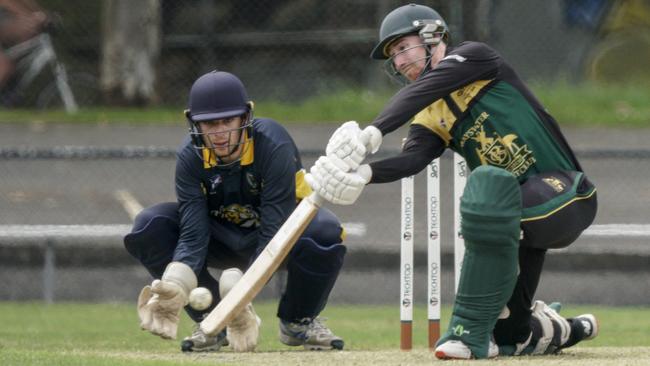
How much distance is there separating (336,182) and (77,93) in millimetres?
11095

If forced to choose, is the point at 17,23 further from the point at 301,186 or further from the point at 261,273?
the point at 261,273

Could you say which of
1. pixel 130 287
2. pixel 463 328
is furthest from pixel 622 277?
pixel 463 328

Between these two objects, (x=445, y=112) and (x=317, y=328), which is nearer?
(x=445, y=112)

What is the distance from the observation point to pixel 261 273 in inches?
231

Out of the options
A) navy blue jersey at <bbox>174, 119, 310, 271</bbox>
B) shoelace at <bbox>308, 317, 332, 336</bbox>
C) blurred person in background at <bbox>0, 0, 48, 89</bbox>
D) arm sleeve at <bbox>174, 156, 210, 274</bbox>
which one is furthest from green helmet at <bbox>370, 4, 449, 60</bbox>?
blurred person in background at <bbox>0, 0, 48, 89</bbox>

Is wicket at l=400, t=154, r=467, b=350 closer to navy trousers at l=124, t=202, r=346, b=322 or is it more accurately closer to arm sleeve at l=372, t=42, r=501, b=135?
navy trousers at l=124, t=202, r=346, b=322

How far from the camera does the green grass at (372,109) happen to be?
15453 mm

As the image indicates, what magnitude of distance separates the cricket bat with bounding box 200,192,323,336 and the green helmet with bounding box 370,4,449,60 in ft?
2.61

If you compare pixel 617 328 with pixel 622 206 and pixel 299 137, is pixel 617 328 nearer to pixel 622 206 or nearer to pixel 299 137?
pixel 622 206

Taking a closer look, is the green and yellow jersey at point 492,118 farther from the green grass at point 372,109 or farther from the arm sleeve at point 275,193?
the green grass at point 372,109

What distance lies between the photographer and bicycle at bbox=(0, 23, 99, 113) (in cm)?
1606

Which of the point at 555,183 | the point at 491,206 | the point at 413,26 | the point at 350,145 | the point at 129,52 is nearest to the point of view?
the point at 491,206

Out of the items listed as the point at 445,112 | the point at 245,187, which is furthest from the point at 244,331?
the point at 445,112

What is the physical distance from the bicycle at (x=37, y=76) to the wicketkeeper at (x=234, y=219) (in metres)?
9.50
